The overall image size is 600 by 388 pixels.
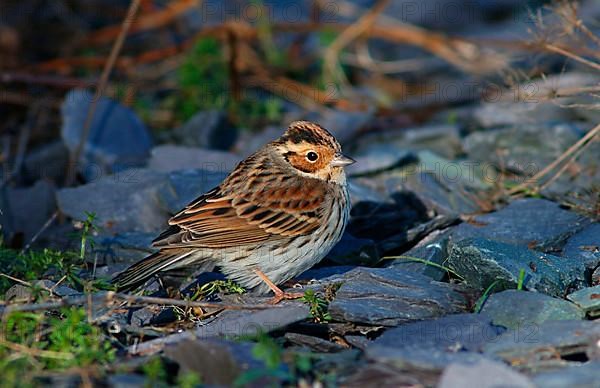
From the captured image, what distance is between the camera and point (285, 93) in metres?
9.38

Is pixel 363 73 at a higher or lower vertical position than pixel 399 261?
higher

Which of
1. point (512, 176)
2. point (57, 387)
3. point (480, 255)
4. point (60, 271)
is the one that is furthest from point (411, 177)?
point (57, 387)

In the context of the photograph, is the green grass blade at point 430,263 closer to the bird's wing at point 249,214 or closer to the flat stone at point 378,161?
the bird's wing at point 249,214

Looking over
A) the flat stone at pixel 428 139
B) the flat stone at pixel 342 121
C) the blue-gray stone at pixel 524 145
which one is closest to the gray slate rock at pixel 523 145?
the blue-gray stone at pixel 524 145

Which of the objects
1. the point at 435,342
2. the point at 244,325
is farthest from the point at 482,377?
the point at 244,325

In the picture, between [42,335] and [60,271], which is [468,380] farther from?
[60,271]

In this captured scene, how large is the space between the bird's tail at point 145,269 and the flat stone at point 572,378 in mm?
2228

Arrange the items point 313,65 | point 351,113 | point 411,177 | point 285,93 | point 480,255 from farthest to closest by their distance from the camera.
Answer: point 313,65
point 285,93
point 351,113
point 411,177
point 480,255

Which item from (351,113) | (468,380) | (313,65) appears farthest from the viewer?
(313,65)

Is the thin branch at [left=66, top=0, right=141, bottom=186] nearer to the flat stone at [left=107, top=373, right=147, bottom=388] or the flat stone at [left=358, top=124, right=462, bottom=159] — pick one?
the flat stone at [left=358, top=124, right=462, bottom=159]

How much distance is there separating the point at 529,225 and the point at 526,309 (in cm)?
140

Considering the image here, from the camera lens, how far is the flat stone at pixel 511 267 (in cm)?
500

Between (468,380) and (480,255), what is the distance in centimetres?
150

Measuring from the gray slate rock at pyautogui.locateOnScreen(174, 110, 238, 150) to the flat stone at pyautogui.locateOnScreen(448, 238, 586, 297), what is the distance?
11.4 ft
